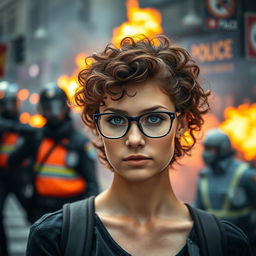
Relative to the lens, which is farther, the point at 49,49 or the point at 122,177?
the point at 49,49

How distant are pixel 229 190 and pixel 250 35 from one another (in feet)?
5.54

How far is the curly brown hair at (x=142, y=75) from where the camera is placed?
1.95 m

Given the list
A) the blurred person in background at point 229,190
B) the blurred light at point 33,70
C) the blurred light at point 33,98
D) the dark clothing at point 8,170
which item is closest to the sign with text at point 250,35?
the blurred person in background at point 229,190

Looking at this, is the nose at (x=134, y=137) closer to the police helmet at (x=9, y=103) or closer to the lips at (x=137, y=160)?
the lips at (x=137, y=160)

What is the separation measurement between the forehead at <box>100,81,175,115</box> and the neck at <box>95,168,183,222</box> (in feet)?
0.93

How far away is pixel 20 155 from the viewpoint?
5453 millimetres

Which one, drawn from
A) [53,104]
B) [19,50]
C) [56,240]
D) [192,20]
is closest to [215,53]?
[192,20]

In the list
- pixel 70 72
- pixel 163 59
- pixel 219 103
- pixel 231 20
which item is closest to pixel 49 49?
pixel 70 72

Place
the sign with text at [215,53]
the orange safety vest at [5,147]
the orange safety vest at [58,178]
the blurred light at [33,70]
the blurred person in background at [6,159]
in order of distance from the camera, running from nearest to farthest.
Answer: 1. the orange safety vest at [58,178]
2. the blurred person in background at [6,159]
3. the orange safety vest at [5,147]
4. the sign with text at [215,53]
5. the blurred light at [33,70]

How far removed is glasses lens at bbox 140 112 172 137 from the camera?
1.95 m

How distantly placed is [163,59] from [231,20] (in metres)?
3.83

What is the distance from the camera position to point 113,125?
198 cm

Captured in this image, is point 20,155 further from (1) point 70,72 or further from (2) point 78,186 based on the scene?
(1) point 70,72

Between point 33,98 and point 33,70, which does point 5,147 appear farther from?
point 33,98
